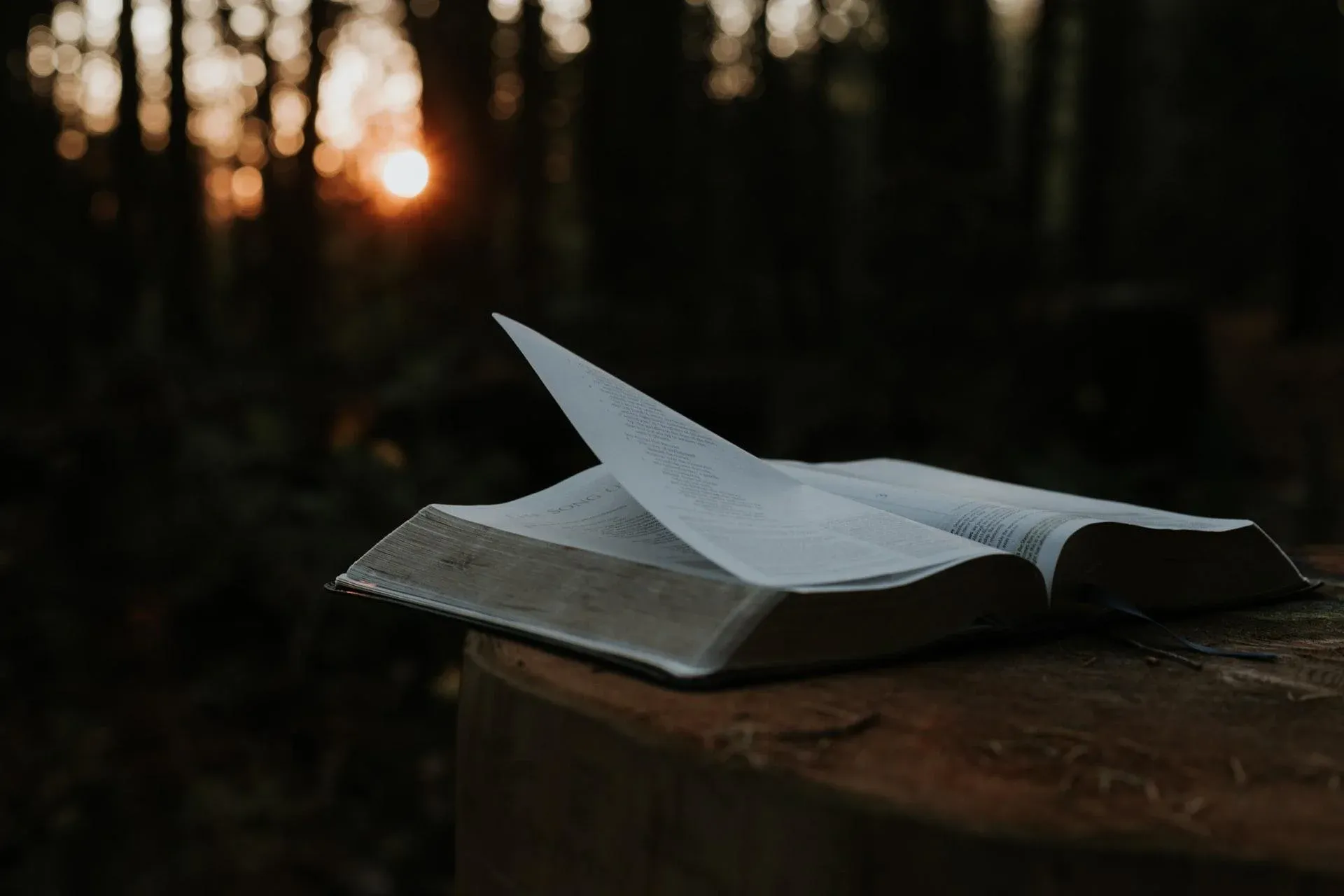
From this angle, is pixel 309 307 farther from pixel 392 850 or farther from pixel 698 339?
pixel 392 850

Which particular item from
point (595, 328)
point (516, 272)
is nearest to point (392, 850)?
point (595, 328)

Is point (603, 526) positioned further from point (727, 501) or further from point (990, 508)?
point (990, 508)

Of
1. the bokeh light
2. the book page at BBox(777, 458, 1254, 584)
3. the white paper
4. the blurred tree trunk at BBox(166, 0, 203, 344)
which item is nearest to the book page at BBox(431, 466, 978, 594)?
the white paper

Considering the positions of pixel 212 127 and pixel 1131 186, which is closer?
pixel 1131 186

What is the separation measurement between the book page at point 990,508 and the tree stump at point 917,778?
0.11 meters

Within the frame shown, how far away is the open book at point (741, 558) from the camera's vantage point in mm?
901

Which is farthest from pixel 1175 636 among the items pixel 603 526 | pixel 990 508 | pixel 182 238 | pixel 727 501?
pixel 182 238

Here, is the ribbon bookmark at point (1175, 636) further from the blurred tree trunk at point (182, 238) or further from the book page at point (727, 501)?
the blurred tree trunk at point (182, 238)

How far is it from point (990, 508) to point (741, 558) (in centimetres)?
38

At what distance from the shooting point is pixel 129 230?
25.0 ft

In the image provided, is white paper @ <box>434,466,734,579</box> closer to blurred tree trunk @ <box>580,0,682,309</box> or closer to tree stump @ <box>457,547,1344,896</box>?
tree stump @ <box>457,547,1344,896</box>

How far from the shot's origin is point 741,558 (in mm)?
919

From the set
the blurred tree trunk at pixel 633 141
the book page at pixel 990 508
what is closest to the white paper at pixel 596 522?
the book page at pixel 990 508

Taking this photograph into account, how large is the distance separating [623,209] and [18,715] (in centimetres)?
614
